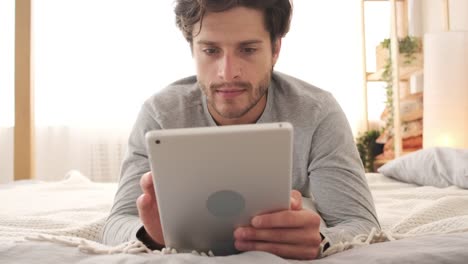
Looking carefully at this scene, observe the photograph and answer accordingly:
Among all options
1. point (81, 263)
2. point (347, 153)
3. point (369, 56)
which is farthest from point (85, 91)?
point (81, 263)

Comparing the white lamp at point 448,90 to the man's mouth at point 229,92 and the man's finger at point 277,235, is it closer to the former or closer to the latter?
the man's mouth at point 229,92

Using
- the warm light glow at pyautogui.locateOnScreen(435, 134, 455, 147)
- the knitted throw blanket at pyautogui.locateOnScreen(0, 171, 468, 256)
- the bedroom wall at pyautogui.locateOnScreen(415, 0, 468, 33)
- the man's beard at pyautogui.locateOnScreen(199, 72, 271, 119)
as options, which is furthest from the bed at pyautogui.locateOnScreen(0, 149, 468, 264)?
the bedroom wall at pyautogui.locateOnScreen(415, 0, 468, 33)

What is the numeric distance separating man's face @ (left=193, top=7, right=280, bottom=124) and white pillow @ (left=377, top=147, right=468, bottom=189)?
769mm

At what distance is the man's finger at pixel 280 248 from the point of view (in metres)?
0.57

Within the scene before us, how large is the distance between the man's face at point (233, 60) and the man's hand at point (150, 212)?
37 cm

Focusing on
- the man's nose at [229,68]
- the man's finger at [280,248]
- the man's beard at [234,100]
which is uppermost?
the man's nose at [229,68]

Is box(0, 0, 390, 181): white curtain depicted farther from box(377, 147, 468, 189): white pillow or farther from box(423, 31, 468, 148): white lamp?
box(377, 147, 468, 189): white pillow

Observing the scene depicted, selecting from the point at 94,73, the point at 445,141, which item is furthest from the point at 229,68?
the point at 94,73

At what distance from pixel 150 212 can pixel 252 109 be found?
1.40 feet

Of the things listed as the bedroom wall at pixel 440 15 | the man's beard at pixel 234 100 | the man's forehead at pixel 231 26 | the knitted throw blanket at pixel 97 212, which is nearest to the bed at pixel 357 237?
the knitted throw blanket at pixel 97 212

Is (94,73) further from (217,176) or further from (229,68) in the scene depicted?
(217,176)

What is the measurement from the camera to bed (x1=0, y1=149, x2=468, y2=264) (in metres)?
0.52

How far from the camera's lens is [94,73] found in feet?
9.77

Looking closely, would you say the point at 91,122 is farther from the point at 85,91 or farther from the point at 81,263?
the point at 81,263
